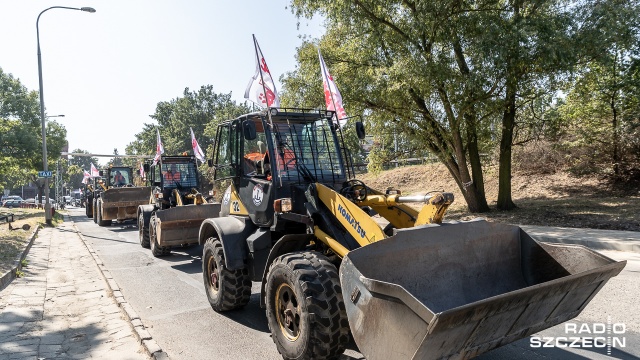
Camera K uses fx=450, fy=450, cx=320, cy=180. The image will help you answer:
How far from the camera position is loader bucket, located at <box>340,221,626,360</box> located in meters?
3.21

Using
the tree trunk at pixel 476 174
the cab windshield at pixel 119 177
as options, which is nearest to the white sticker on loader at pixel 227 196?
the tree trunk at pixel 476 174

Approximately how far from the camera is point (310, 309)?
4.06 meters

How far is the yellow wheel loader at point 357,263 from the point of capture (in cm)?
337

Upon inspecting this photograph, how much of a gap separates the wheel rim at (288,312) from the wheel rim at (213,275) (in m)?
1.99

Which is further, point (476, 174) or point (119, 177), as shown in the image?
point (119, 177)

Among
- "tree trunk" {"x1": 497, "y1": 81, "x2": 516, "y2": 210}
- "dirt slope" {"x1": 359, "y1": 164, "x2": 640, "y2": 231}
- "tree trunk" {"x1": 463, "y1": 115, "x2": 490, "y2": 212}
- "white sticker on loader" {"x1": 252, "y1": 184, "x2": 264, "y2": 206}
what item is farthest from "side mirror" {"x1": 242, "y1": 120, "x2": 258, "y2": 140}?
"tree trunk" {"x1": 497, "y1": 81, "x2": 516, "y2": 210}

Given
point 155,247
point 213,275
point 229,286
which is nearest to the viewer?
point 229,286

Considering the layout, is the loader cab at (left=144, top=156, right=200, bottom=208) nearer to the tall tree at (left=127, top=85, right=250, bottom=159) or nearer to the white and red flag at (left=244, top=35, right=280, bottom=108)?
the white and red flag at (left=244, top=35, right=280, bottom=108)

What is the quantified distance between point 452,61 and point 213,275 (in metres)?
11.0

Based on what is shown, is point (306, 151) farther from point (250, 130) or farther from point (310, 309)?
point (310, 309)

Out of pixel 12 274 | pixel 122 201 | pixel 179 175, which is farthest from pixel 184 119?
pixel 12 274

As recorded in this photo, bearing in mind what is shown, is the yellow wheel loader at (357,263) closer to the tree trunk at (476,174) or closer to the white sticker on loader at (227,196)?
the white sticker on loader at (227,196)

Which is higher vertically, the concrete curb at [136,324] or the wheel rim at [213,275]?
the wheel rim at [213,275]

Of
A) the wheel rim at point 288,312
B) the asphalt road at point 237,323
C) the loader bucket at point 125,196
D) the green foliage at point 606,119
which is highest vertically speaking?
the green foliage at point 606,119
